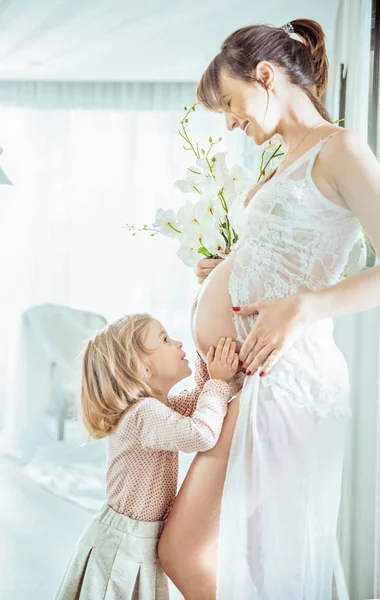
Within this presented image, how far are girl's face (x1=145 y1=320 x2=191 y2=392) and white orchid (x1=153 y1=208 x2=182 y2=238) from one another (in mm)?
223

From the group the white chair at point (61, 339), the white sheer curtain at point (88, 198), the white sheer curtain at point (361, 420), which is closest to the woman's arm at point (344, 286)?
the white sheer curtain at point (361, 420)

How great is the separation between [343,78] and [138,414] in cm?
167

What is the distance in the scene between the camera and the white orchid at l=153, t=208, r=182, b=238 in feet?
5.24

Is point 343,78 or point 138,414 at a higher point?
point 343,78

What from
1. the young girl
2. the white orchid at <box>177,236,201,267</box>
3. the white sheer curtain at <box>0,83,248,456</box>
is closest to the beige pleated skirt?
the young girl

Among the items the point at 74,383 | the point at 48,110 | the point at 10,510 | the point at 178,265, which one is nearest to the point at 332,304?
the point at 10,510

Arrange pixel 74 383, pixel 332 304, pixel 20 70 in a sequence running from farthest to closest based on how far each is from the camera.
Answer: pixel 20 70 < pixel 74 383 < pixel 332 304

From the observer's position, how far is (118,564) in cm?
145

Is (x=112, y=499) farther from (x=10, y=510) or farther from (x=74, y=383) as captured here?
(x=74, y=383)

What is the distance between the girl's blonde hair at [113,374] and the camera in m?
1.48

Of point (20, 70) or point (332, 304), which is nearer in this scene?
point (332, 304)

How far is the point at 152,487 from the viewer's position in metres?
1.48

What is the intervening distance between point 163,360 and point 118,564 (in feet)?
1.49

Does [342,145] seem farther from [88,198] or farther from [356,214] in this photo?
[88,198]
